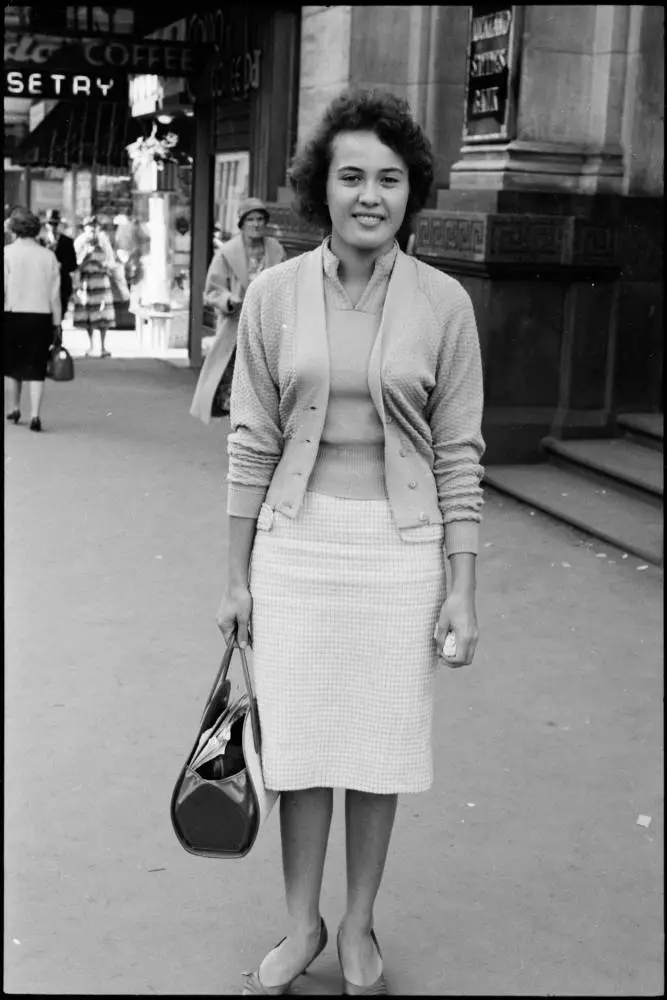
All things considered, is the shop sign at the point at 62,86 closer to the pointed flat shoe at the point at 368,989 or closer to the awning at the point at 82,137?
the awning at the point at 82,137

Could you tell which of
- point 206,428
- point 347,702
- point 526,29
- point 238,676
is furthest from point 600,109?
point 347,702

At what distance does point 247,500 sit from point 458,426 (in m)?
0.54

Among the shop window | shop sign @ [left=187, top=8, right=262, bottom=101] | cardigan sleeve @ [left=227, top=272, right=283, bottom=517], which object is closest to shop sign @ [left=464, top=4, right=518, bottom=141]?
shop sign @ [left=187, top=8, right=262, bottom=101]

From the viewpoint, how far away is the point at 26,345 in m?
12.7

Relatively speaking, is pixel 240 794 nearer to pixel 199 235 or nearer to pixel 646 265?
pixel 646 265

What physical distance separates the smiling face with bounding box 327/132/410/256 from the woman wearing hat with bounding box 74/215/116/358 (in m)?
16.5

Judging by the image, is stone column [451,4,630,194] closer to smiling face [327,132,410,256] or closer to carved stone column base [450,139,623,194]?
carved stone column base [450,139,623,194]

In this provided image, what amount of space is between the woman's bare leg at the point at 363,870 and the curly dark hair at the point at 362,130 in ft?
4.71

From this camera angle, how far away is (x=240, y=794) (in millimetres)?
3311

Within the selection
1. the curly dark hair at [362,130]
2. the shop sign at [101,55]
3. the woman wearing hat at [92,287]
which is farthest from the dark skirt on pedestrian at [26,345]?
the curly dark hair at [362,130]

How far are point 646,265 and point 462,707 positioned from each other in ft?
18.5

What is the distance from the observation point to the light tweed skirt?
3.37m

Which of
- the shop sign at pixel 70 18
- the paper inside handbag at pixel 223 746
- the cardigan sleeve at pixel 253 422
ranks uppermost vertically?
the shop sign at pixel 70 18

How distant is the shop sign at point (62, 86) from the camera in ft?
56.2
